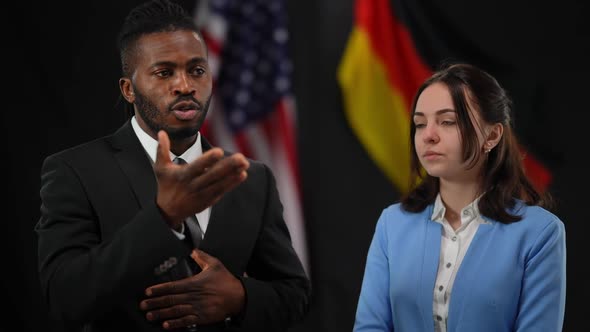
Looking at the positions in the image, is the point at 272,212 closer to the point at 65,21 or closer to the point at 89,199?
the point at 89,199

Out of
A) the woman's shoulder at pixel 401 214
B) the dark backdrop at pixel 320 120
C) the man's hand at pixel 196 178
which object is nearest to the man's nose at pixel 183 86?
the man's hand at pixel 196 178

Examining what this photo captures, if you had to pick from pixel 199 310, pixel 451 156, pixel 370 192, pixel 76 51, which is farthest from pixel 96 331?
pixel 370 192

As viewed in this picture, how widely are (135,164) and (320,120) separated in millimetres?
2891

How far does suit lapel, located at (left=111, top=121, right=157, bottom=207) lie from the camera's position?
71.9 inches

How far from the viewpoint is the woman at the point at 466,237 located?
78.6 inches

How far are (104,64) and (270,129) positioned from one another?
109 cm

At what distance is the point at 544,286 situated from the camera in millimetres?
1978

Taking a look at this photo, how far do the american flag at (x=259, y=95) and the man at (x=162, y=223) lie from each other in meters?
2.60

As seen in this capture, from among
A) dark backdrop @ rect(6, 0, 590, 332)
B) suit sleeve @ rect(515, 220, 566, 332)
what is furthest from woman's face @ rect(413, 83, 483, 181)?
dark backdrop @ rect(6, 0, 590, 332)

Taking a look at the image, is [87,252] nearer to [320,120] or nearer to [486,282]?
[486,282]

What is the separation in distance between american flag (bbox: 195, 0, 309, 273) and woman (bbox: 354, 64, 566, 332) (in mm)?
2394

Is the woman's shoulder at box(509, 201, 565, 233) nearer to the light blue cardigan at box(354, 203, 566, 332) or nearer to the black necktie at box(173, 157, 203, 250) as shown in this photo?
the light blue cardigan at box(354, 203, 566, 332)

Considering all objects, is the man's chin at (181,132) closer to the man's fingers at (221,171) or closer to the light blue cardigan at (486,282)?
the man's fingers at (221,171)

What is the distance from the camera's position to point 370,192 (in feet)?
15.4
